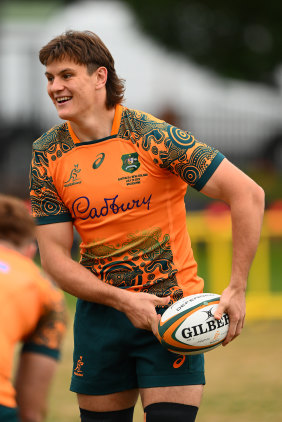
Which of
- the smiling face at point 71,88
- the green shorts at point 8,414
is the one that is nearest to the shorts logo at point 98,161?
the smiling face at point 71,88

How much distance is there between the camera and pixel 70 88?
181 inches

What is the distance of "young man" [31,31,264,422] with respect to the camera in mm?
4586

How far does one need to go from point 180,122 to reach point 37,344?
20515 millimetres

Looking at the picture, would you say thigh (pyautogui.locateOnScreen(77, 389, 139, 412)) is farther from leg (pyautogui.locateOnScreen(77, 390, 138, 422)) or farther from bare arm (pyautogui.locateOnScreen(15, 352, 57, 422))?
bare arm (pyautogui.locateOnScreen(15, 352, 57, 422))

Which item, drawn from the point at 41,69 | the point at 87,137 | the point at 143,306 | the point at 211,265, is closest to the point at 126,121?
the point at 87,137

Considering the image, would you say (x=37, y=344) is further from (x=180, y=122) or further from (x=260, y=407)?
(x=180, y=122)

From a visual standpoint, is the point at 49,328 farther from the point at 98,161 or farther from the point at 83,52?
the point at 83,52

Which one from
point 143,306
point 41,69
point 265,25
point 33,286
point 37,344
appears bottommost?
point 41,69

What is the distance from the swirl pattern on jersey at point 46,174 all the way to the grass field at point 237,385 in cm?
300

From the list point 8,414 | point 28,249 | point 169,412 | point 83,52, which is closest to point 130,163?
point 83,52

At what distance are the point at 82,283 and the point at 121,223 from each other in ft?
1.30

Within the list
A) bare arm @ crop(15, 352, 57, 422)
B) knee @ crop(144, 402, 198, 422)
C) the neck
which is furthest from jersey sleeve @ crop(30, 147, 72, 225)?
bare arm @ crop(15, 352, 57, 422)

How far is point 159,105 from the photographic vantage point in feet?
86.7

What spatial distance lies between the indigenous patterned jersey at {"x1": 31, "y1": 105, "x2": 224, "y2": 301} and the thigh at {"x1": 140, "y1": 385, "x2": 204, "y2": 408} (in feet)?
1.68
